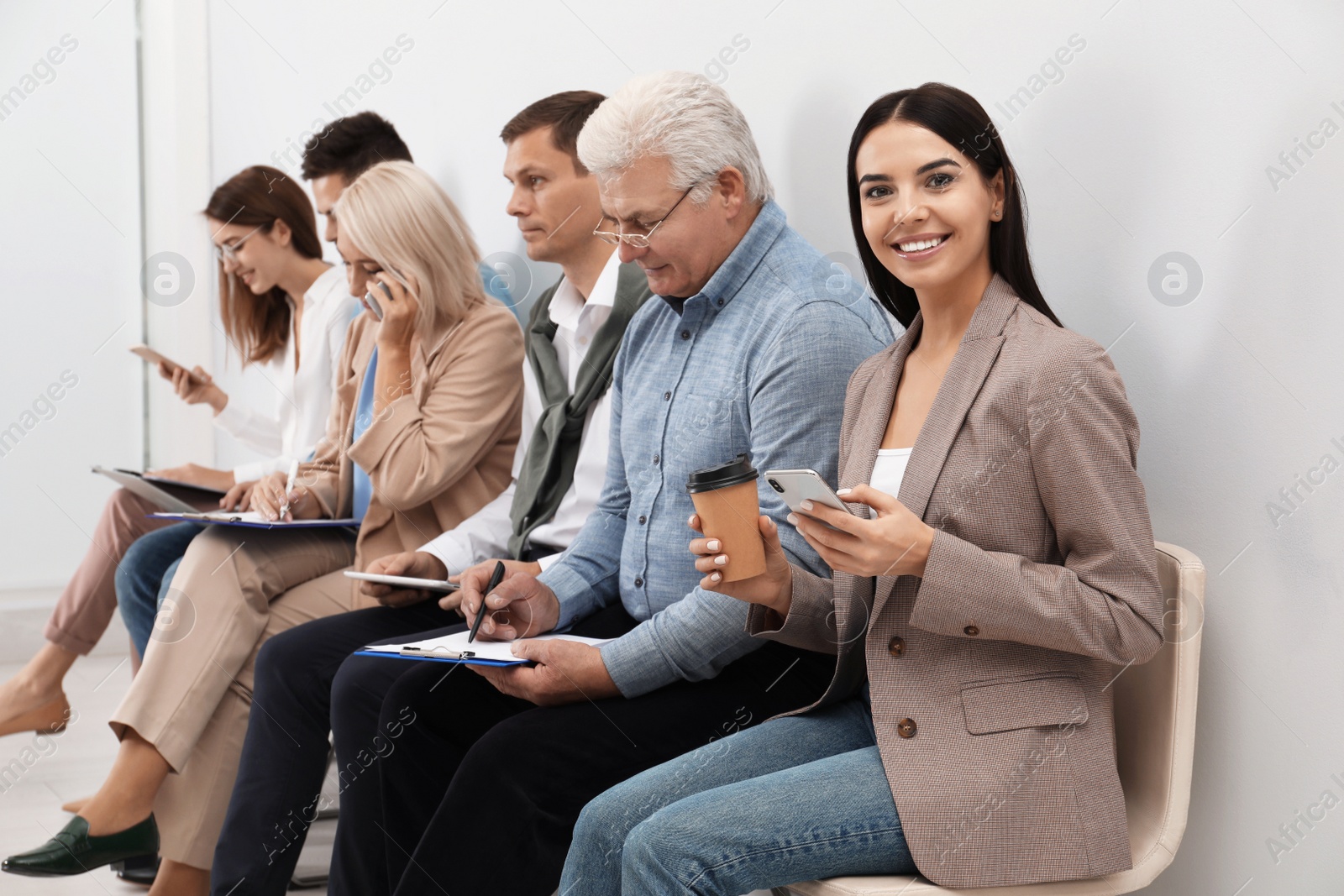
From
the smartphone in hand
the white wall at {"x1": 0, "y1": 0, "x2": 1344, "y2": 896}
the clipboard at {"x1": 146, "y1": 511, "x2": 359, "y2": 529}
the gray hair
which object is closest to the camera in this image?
the white wall at {"x1": 0, "y1": 0, "x2": 1344, "y2": 896}

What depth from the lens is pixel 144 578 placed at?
2828mm

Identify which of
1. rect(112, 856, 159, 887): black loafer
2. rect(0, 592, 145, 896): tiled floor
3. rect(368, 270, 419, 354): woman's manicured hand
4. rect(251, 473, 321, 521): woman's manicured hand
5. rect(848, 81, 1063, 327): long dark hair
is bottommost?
rect(0, 592, 145, 896): tiled floor

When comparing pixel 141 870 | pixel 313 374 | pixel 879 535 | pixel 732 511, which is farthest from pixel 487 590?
pixel 313 374

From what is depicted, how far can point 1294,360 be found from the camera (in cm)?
129

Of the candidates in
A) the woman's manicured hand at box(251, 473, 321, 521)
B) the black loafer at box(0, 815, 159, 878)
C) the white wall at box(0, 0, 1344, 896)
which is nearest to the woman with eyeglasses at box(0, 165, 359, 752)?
the woman's manicured hand at box(251, 473, 321, 521)

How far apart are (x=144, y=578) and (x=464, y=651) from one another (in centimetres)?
157

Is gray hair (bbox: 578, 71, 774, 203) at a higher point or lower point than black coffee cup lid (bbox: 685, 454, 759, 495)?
higher

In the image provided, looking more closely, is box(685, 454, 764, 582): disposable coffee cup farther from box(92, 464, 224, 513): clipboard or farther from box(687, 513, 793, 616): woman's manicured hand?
box(92, 464, 224, 513): clipboard

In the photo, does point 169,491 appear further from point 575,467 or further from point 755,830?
point 755,830

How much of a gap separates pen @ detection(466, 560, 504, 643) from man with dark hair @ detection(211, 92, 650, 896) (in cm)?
6

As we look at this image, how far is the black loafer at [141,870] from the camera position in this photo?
2.57 m

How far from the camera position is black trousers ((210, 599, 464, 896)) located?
209cm

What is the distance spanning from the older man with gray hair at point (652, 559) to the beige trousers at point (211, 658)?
0.57 metres

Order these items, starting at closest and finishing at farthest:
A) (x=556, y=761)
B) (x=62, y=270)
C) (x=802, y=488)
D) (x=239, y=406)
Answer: (x=802, y=488) < (x=556, y=761) < (x=239, y=406) < (x=62, y=270)
